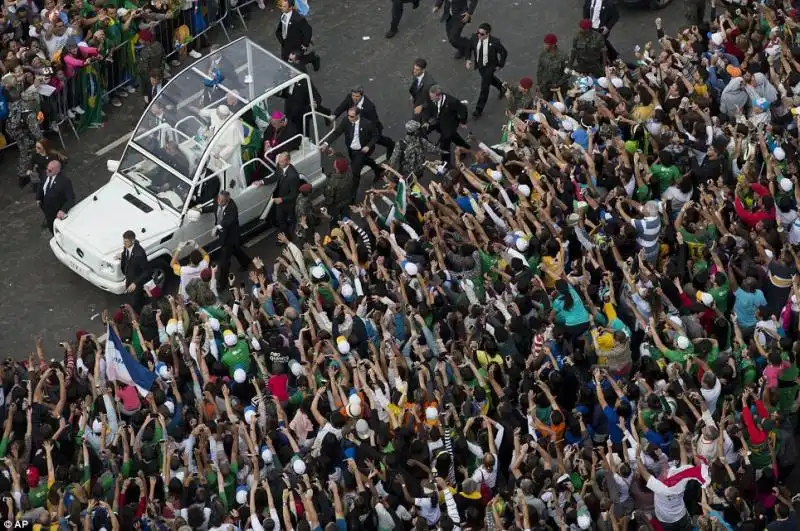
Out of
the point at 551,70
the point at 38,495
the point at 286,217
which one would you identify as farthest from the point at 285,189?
the point at 38,495

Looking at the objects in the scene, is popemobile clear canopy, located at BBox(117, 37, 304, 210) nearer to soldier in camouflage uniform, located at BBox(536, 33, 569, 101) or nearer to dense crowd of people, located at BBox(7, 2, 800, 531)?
dense crowd of people, located at BBox(7, 2, 800, 531)

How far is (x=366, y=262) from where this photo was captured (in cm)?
2050

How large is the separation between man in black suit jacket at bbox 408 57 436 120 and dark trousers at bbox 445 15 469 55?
166 cm

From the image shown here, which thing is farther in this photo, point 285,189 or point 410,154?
point 410,154

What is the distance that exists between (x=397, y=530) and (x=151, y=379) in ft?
12.4

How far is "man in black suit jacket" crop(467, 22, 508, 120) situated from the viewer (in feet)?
81.7

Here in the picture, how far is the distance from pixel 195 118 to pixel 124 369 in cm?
515

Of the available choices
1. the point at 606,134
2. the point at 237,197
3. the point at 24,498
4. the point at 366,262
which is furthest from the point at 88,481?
the point at 606,134

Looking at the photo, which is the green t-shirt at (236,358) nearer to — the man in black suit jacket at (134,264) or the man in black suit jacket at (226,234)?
the man in black suit jacket at (134,264)

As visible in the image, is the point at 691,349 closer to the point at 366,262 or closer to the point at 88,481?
the point at 366,262

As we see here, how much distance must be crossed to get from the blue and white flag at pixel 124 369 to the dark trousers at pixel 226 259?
364cm

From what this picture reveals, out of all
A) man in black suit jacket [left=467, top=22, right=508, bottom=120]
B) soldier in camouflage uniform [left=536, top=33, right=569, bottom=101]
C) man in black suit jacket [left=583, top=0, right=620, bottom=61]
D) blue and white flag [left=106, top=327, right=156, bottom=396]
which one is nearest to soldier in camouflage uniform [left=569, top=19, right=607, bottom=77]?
soldier in camouflage uniform [left=536, top=33, right=569, bottom=101]

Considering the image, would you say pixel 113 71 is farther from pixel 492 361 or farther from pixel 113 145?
pixel 492 361

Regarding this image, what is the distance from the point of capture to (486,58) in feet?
82.1
